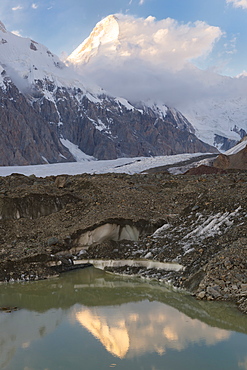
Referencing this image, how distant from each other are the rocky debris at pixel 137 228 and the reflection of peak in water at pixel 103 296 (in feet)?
1.08

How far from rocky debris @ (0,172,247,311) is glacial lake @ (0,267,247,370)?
0.59 m

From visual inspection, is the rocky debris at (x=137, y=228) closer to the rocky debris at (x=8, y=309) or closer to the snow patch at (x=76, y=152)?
the rocky debris at (x=8, y=309)

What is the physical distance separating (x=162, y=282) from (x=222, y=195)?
4.34 meters

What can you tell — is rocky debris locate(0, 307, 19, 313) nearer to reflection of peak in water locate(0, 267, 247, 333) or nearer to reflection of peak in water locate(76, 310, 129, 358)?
reflection of peak in water locate(0, 267, 247, 333)

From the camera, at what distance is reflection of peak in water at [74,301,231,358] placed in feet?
22.6

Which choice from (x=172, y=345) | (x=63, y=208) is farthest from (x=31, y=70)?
(x=172, y=345)

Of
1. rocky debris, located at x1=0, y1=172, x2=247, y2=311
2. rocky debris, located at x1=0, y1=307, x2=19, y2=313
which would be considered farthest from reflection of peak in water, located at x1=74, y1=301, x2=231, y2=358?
rocky debris, located at x1=0, y1=307, x2=19, y2=313

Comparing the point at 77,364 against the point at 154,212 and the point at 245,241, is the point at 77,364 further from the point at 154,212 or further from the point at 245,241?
the point at 154,212

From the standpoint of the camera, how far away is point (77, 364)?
246 inches

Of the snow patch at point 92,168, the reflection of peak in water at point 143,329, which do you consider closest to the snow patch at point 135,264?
the reflection of peak in water at point 143,329

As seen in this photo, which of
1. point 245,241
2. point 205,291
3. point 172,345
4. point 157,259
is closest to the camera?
point 172,345

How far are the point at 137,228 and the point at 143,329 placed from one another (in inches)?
222

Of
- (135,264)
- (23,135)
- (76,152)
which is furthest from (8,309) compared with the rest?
(76,152)

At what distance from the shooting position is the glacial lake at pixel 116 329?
6.36m
